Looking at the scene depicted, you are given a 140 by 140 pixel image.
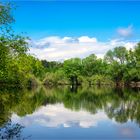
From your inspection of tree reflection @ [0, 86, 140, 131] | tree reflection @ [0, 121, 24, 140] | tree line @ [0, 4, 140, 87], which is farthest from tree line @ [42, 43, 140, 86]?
tree reflection @ [0, 121, 24, 140]

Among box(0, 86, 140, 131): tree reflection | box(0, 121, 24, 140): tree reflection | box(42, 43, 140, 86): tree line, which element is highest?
box(42, 43, 140, 86): tree line

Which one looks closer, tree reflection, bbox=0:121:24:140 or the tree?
tree reflection, bbox=0:121:24:140

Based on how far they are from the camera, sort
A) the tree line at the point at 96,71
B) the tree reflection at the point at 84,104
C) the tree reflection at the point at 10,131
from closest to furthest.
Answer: the tree reflection at the point at 10,131 → the tree reflection at the point at 84,104 → the tree line at the point at 96,71

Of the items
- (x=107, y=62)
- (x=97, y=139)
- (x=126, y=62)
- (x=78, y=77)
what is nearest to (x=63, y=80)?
(x=78, y=77)

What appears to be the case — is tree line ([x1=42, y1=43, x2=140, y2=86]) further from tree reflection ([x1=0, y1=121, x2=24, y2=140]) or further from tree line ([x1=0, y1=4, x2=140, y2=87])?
tree reflection ([x1=0, y1=121, x2=24, y2=140])

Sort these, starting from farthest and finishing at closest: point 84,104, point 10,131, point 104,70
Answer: point 104,70
point 84,104
point 10,131

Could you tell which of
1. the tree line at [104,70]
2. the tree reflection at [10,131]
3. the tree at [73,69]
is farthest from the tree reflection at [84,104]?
the tree at [73,69]

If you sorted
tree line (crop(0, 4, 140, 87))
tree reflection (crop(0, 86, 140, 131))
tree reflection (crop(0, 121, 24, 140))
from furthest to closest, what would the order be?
tree line (crop(0, 4, 140, 87)), tree reflection (crop(0, 86, 140, 131)), tree reflection (crop(0, 121, 24, 140))

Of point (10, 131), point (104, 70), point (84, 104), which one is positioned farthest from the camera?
point (104, 70)

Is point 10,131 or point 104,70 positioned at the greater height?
point 104,70

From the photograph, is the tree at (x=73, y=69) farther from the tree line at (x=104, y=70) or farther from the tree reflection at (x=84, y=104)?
the tree reflection at (x=84, y=104)

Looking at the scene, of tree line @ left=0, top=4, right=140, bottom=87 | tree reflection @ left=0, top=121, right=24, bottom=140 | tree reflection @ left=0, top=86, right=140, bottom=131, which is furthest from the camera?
tree line @ left=0, top=4, right=140, bottom=87

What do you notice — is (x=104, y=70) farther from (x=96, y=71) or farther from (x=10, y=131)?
(x=10, y=131)

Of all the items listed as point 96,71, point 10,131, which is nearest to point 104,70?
point 96,71
